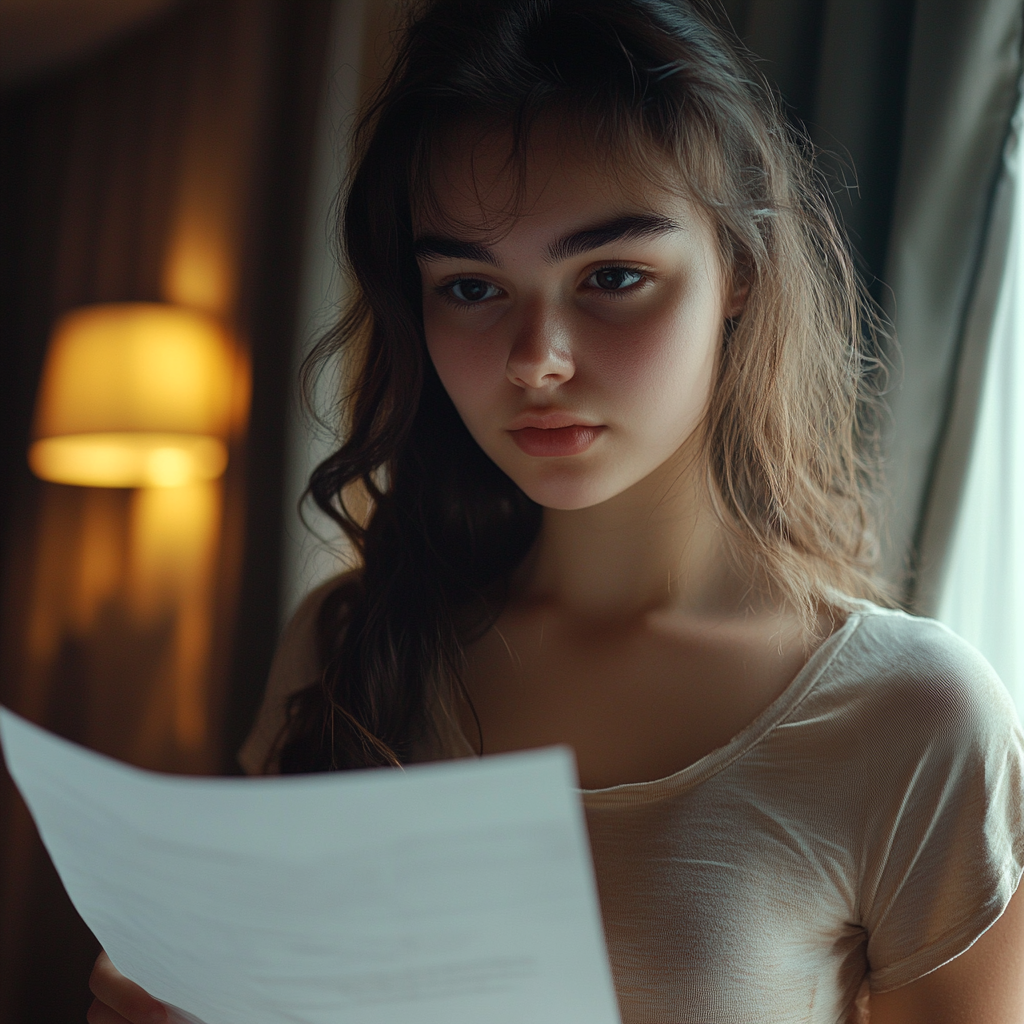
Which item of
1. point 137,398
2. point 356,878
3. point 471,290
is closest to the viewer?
point 356,878

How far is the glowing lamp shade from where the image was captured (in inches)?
69.3

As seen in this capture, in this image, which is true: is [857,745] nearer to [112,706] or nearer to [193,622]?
[193,622]

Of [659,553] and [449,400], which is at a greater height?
[449,400]

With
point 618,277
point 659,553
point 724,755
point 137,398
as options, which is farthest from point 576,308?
point 137,398

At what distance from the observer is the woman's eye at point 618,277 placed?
2.42 ft

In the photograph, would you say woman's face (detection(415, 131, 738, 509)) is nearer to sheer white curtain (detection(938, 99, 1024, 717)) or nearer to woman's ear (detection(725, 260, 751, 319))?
woman's ear (detection(725, 260, 751, 319))

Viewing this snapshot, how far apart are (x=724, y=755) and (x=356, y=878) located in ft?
1.34

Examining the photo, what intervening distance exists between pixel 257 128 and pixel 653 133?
52.4 inches

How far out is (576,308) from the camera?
75 cm

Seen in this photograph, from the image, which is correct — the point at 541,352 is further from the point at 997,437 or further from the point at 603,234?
the point at 997,437

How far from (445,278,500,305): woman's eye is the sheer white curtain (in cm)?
54

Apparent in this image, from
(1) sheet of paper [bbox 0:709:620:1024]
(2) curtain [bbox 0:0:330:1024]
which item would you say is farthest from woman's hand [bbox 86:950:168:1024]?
(2) curtain [bbox 0:0:330:1024]

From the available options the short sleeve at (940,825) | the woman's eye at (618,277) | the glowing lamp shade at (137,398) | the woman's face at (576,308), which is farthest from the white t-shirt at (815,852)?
the glowing lamp shade at (137,398)

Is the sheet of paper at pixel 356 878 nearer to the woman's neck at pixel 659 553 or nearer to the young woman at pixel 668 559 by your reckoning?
the young woman at pixel 668 559
